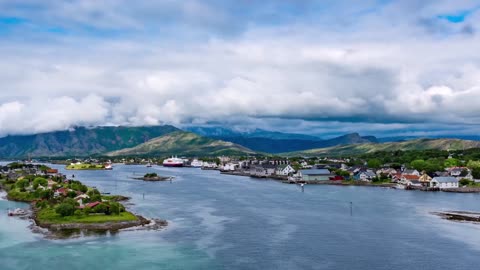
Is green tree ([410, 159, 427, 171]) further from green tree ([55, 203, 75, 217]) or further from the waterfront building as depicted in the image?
green tree ([55, 203, 75, 217])

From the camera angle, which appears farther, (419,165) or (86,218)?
(419,165)

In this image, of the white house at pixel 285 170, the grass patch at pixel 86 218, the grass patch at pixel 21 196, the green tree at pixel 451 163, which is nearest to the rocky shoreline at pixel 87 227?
the grass patch at pixel 86 218

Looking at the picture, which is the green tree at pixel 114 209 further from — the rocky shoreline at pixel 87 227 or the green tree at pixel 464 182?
the green tree at pixel 464 182

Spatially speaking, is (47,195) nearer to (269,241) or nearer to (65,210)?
(65,210)

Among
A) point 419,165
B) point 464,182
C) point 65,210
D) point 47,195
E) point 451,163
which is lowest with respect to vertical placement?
point 65,210

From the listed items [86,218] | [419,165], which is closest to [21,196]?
[86,218]

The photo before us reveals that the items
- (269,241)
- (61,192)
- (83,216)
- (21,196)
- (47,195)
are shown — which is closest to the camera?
(269,241)

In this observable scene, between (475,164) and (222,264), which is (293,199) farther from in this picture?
(475,164)
